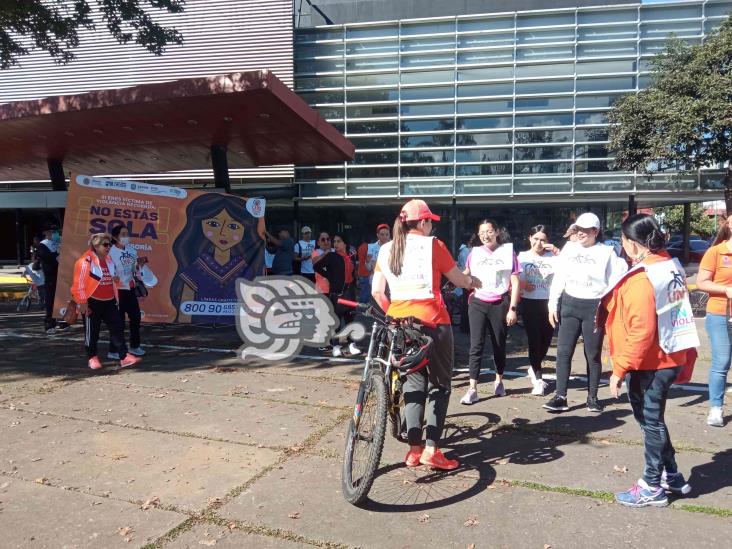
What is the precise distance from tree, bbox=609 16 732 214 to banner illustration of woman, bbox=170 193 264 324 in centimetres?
1184

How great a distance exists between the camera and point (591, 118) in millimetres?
Answer: 22078

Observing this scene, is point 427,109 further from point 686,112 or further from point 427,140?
point 686,112

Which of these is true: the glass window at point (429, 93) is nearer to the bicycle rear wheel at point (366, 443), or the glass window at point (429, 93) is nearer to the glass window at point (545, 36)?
the glass window at point (545, 36)

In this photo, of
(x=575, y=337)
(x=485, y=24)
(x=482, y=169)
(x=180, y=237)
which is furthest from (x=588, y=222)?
(x=485, y=24)

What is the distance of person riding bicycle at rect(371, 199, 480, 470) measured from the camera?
12.5 ft

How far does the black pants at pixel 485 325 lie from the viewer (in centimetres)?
570

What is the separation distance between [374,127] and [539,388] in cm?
1951

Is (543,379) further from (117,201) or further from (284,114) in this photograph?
(117,201)

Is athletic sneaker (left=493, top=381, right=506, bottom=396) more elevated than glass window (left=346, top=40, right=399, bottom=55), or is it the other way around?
glass window (left=346, top=40, right=399, bottom=55)

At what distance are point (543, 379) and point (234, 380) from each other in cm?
351

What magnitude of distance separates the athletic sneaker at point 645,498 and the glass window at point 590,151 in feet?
68.4

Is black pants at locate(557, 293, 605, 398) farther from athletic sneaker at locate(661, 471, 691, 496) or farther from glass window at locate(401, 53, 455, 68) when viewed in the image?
glass window at locate(401, 53, 455, 68)

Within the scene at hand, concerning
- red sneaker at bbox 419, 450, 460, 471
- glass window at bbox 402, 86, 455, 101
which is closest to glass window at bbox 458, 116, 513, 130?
glass window at bbox 402, 86, 455, 101

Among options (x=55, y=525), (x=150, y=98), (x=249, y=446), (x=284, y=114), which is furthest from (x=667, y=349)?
(x=150, y=98)
